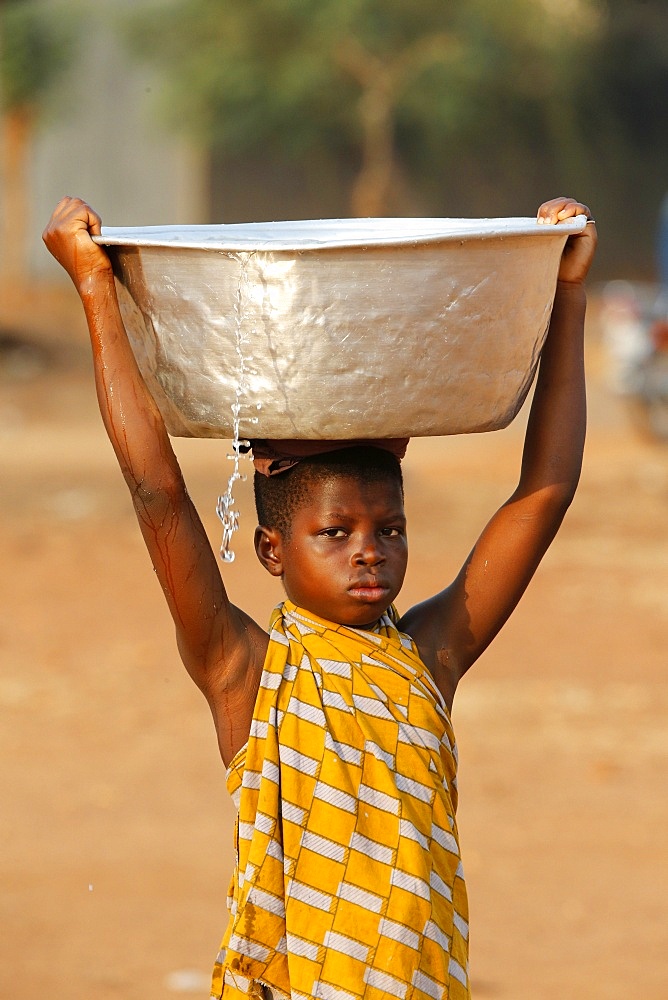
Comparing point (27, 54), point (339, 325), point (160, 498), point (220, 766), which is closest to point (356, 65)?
point (27, 54)

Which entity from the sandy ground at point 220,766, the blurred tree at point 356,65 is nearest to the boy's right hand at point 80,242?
the sandy ground at point 220,766

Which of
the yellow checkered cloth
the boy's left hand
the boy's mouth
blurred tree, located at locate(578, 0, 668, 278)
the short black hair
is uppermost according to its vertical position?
blurred tree, located at locate(578, 0, 668, 278)

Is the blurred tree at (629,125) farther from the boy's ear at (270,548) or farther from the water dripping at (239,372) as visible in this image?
the water dripping at (239,372)

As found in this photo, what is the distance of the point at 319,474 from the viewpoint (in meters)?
2.05

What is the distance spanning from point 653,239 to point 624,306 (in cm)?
1392

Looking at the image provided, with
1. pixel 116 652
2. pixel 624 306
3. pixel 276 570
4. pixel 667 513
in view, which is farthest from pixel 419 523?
pixel 276 570

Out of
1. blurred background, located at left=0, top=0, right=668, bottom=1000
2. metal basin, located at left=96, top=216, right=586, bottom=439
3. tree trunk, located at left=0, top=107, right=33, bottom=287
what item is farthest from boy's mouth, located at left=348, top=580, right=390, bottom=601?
tree trunk, located at left=0, top=107, right=33, bottom=287

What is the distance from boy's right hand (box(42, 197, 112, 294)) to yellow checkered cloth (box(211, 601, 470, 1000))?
573mm

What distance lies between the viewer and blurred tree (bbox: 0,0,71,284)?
18.0 meters

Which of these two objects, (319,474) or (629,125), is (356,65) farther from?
(319,474)

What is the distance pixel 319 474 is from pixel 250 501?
268 inches

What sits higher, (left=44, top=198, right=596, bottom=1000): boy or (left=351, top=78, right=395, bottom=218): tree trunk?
(left=351, top=78, right=395, bottom=218): tree trunk

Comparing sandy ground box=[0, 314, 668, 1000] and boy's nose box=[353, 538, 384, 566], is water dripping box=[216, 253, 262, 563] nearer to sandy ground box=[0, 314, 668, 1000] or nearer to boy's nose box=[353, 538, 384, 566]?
boy's nose box=[353, 538, 384, 566]

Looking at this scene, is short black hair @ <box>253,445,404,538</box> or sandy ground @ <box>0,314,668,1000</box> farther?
sandy ground @ <box>0,314,668,1000</box>
